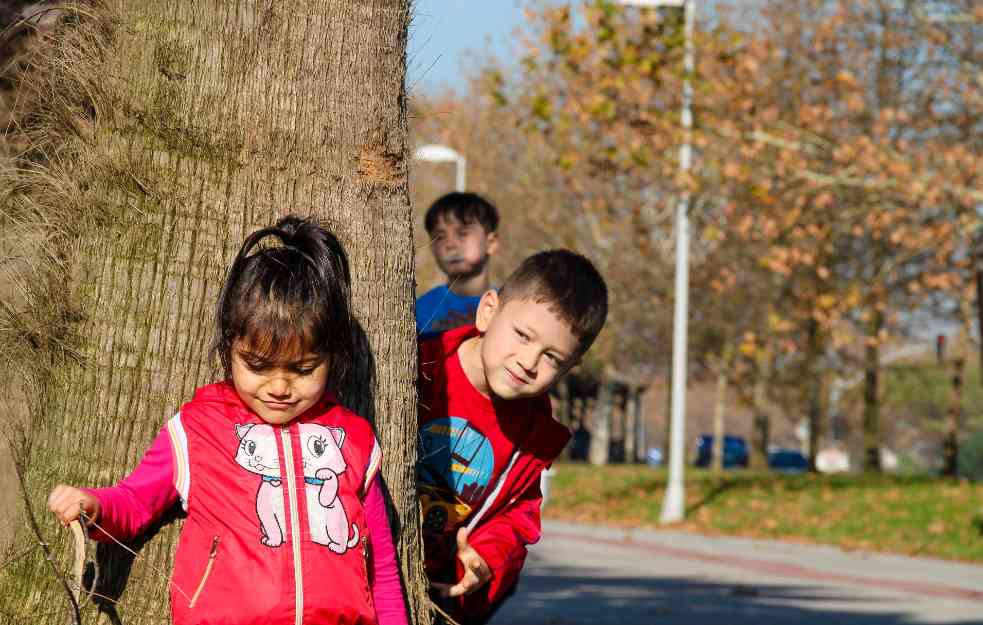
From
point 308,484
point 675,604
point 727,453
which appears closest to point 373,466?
point 308,484

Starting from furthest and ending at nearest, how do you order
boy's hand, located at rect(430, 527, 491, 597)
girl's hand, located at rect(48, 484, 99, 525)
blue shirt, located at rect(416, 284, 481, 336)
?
blue shirt, located at rect(416, 284, 481, 336), boy's hand, located at rect(430, 527, 491, 597), girl's hand, located at rect(48, 484, 99, 525)

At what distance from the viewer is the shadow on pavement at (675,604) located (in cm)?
1063

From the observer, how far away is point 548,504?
25375 mm

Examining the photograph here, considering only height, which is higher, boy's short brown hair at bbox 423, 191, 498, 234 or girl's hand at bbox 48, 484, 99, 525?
boy's short brown hair at bbox 423, 191, 498, 234

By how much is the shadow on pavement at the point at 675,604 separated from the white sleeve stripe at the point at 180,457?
7.25 m

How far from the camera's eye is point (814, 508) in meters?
20.4

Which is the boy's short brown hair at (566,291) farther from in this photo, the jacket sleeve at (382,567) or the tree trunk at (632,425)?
the tree trunk at (632,425)

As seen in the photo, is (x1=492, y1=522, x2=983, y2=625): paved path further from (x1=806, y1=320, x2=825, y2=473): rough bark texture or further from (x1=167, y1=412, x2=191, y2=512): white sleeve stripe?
(x1=806, y1=320, x2=825, y2=473): rough bark texture

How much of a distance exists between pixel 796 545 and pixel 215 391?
15391mm

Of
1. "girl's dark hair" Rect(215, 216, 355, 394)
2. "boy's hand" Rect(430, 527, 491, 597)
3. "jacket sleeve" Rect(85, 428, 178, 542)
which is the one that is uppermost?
"girl's dark hair" Rect(215, 216, 355, 394)

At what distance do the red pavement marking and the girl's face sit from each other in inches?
442

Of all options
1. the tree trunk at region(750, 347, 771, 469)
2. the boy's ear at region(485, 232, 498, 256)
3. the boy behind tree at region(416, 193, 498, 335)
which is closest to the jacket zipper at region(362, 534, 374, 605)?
the boy behind tree at region(416, 193, 498, 335)

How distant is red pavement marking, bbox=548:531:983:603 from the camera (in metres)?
13.4

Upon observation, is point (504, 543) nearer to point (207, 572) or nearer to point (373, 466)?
point (373, 466)
